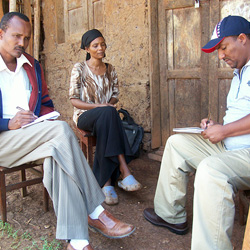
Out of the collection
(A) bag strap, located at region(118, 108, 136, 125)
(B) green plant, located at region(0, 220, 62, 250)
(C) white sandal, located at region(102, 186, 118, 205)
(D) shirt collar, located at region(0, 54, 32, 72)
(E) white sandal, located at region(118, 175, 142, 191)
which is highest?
(D) shirt collar, located at region(0, 54, 32, 72)

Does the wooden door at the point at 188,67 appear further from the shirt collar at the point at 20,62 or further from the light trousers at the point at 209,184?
the shirt collar at the point at 20,62

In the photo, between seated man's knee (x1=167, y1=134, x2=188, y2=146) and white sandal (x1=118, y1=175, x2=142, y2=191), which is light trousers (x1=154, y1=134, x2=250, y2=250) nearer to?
seated man's knee (x1=167, y1=134, x2=188, y2=146)

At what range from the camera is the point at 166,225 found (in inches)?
102

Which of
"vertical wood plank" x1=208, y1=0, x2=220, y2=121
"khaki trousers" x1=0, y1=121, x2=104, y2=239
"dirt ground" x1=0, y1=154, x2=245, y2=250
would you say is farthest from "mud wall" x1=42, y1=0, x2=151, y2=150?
"khaki trousers" x1=0, y1=121, x2=104, y2=239

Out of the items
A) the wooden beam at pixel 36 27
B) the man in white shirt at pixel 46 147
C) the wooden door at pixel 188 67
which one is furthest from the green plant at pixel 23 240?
the wooden beam at pixel 36 27

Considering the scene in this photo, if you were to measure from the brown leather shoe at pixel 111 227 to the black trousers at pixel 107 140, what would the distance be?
688 mm

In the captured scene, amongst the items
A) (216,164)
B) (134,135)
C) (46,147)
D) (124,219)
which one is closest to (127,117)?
(134,135)

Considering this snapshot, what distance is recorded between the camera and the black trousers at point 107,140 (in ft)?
9.84

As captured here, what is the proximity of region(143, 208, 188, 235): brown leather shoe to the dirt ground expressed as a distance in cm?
4

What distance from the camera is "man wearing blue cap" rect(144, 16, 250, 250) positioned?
5.92 feet

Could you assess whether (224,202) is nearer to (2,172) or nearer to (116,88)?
(2,172)

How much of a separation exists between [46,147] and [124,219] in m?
1.04

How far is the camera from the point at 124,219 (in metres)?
2.83

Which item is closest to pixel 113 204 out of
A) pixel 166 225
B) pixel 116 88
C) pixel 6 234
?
pixel 166 225
